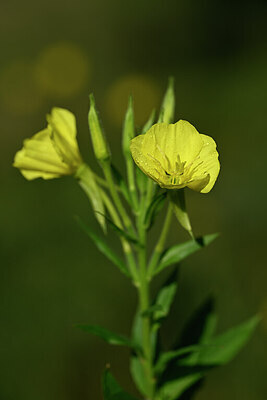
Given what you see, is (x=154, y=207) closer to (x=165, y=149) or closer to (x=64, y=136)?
(x=165, y=149)

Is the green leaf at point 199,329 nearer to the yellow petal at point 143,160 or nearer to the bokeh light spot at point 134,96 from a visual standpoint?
the yellow petal at point 143,160

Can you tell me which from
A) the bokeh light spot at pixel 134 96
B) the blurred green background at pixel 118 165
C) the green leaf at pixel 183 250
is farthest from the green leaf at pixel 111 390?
the bokeh light spot at pixel 134 96

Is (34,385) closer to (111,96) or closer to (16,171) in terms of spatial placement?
(16,171)

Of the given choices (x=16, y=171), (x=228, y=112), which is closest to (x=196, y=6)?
(x=228, y=112)

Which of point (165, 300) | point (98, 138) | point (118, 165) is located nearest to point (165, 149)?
point (98, 138)

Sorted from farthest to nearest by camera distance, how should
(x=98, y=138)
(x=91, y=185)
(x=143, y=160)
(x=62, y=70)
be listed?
(x=62, y=70) → (x=91, y=185) → (x=98, y=138) → (x=143, y=160)

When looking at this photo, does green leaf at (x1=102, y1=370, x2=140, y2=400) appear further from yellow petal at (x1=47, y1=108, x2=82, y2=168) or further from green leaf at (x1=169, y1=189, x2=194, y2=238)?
yellow petal at (x1=47, y1=108, x2=82, y2=168)
